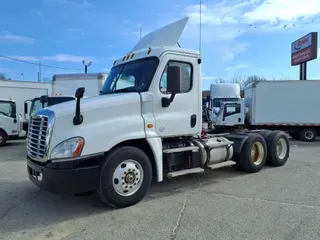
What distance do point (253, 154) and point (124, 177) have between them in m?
4.23

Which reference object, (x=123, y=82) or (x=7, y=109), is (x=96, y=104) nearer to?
(x=123, y=82)

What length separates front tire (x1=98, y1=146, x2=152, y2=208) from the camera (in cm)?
452

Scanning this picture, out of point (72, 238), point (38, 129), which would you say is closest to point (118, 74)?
point (38, 129)

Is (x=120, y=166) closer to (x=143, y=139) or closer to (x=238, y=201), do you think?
(x=143, y=139)

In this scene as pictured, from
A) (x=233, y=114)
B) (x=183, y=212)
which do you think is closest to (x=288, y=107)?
(x=233, y=114)

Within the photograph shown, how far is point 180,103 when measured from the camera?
5547 millimetres

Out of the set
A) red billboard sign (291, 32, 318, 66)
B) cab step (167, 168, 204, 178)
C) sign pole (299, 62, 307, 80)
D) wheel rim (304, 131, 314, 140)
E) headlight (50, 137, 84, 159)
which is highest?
red billboard sign (291, 32, 318, 66)

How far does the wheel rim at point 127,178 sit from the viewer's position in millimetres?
4645

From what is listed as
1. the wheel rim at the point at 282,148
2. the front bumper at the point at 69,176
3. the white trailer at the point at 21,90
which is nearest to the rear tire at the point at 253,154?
the wheel rim at the point at 282,148

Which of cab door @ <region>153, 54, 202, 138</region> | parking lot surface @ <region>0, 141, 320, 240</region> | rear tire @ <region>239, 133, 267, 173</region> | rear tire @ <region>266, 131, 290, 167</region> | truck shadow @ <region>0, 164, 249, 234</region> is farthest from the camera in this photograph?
rear tire @ <region>266, 131, 290, 167</region>

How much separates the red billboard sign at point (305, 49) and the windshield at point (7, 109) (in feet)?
80.1

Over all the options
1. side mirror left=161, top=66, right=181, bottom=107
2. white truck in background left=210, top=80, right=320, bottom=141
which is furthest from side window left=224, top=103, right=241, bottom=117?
side mirror left=161, top=66, right=181, bottom=107

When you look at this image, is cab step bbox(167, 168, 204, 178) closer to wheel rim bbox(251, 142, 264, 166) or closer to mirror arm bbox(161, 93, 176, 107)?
mirror arm bbox(161, 93, 176, 107)

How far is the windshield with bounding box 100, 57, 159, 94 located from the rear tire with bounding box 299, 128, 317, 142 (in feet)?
42.8
